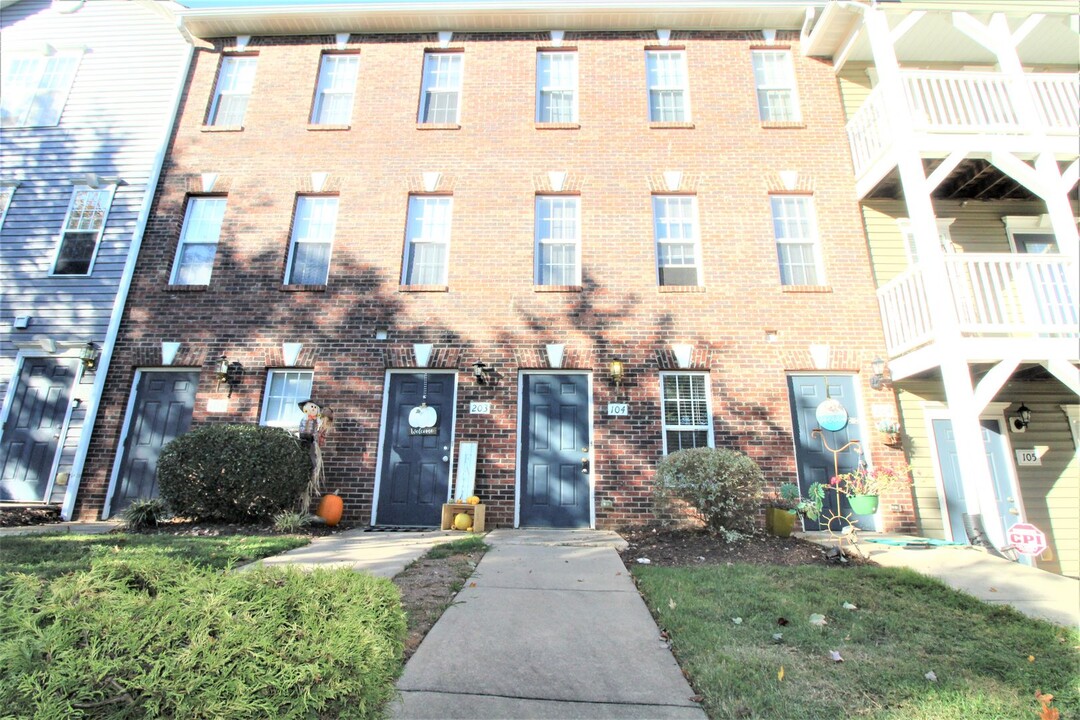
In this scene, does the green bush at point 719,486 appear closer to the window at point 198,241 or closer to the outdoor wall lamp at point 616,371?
the outdoor wall lamp at point 616,371

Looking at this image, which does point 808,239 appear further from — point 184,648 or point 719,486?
point 184,648

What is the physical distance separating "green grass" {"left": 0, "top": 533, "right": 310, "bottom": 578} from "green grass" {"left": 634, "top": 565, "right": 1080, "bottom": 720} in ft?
12.2

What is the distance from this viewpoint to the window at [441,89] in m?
9.47

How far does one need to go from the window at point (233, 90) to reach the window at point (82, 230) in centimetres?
238

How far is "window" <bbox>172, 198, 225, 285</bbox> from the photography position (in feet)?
28.8

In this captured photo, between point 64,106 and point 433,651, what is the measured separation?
1288cm

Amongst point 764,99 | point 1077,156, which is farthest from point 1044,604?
point 764,99

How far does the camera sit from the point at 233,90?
9805mm

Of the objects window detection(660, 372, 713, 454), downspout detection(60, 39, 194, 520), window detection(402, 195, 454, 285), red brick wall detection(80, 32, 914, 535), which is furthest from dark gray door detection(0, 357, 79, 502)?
window detection(660, 372, 713, 454)

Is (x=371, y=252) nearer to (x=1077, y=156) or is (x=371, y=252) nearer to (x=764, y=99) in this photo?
(x=764, y=99)

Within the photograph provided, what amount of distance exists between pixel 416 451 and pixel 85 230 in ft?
24.3

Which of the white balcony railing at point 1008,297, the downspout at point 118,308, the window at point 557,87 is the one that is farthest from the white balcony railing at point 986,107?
the downspout at point 118,308

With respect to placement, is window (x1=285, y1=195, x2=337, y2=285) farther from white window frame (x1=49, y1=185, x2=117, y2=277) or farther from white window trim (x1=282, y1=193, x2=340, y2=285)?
white window frame (x1=49, y1=185, x2=117, y2=277)

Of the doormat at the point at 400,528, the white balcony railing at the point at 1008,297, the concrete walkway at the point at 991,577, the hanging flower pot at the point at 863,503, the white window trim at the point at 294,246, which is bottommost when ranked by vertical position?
the concrete walkway at the point at 991,577
